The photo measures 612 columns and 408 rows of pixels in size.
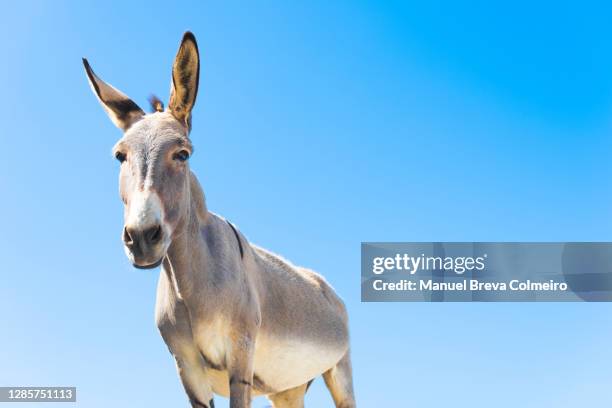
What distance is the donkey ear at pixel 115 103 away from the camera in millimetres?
7945

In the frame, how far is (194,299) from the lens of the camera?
25.8ft

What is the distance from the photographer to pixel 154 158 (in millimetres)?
7238

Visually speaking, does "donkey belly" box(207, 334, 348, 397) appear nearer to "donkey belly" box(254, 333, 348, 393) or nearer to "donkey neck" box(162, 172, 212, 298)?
"donkey belly" box(254, 333, 348, 393)

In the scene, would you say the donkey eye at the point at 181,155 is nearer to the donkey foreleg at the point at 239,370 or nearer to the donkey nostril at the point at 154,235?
the donkey nostril at the point at 154,235

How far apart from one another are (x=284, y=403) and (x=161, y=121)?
4851 mm

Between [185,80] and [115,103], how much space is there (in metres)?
0.86

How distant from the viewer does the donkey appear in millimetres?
7125

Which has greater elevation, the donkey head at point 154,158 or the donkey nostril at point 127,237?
the donkey head at point 154,158

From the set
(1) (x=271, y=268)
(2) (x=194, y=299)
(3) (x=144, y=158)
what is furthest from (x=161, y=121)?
(1) (x=271, y=268)

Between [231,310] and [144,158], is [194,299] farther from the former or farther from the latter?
[144,158]

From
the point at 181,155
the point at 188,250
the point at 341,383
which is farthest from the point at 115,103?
the point at 341,383

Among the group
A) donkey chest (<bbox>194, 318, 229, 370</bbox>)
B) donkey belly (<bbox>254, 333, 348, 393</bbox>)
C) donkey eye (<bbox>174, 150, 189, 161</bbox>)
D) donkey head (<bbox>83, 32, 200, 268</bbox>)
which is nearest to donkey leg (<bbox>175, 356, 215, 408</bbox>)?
donkey chest (<bbox>194, 318, 229, 370</bbox>)

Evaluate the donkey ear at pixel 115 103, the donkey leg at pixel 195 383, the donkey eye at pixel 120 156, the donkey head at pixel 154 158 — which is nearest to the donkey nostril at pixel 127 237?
the donkey head at pixel 154 158

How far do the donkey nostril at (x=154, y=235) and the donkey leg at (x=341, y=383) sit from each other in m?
4.56
